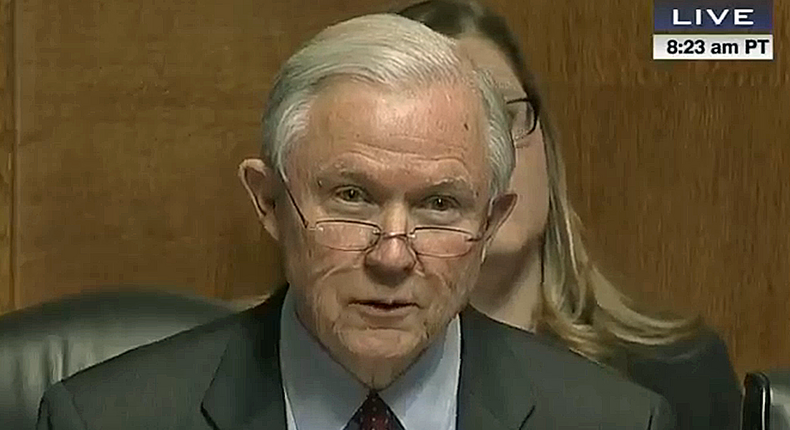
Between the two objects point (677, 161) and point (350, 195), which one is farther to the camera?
point (677, 161)

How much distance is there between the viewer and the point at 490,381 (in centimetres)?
129

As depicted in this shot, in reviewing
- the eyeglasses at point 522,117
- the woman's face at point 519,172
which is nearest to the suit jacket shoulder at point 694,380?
the woman's face at point 519,172

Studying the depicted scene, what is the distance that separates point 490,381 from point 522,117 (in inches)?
20.7

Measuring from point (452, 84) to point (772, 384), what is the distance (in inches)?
19.9

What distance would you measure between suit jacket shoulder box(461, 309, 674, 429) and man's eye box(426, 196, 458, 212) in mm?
224

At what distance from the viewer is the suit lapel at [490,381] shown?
4.14 feet

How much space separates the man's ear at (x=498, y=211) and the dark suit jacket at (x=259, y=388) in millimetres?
168

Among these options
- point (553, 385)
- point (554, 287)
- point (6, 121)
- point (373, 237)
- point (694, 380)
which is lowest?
point (694, 380)

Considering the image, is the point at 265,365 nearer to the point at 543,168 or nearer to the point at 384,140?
the point at 384,140

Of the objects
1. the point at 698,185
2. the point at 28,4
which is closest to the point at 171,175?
the point at 28,4

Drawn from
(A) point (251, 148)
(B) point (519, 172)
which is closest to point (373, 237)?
(B) point (519, 172)

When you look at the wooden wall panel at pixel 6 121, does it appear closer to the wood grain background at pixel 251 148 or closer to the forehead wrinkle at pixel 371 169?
the wood grain background at pixel 251 148

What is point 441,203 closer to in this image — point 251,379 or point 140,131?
point 251,379

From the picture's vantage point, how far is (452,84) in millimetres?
1126
